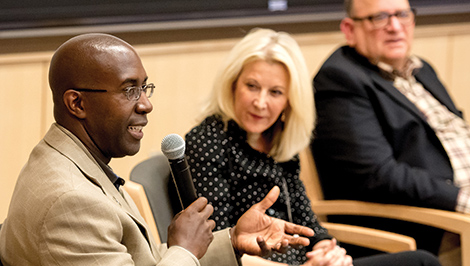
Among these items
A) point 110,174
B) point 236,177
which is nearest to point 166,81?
point 236,177

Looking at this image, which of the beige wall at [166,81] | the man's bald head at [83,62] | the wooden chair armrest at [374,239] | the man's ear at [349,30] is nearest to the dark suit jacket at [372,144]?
the man's ear at [349,30]

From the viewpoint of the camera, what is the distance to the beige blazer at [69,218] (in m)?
1.12

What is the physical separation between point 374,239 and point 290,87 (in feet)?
2.11

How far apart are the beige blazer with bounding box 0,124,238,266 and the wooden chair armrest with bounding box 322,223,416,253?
116 cm

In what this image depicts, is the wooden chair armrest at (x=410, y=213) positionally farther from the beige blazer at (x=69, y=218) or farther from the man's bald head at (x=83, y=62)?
the man's bald head at (x=83, y=62)

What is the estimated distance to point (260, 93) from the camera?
2145mm

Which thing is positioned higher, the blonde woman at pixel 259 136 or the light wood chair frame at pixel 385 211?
the blonde woman at pixel 259 136

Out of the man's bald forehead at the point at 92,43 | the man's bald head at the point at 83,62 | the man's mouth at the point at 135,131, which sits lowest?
the man's mouth at the point at 135,131

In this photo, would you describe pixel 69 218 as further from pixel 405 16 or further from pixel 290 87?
pixel 405 16

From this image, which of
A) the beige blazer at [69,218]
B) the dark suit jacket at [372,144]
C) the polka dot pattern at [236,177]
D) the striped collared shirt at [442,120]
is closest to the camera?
the beige blazer at [69,218]

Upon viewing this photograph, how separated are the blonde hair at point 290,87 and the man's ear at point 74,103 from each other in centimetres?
92

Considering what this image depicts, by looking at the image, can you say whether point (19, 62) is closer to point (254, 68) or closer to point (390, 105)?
point (254, 68)

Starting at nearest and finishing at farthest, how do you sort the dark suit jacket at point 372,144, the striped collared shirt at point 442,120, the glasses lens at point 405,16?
the dark suit jacket at point 372,144 < the striped collared shirt at point 442,120 < the glasses lens at point 405,16

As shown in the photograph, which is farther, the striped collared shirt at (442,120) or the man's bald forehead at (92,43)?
the striped collared shirt at (442,120)
